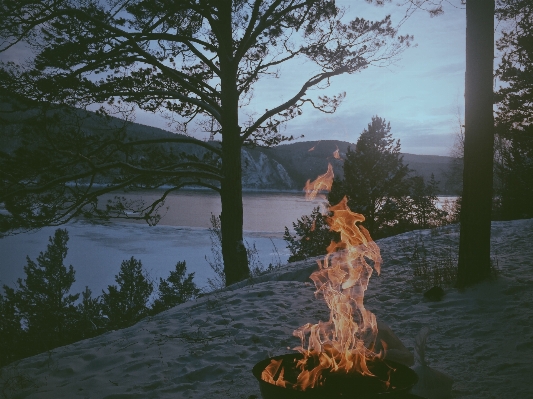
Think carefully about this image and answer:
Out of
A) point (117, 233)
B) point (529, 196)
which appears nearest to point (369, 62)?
point (529, 196)

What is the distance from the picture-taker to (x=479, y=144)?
6191mm

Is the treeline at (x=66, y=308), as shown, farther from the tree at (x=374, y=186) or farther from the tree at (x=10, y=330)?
the tree at (x=374, y=186)

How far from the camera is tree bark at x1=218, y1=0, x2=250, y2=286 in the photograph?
33.2 feet

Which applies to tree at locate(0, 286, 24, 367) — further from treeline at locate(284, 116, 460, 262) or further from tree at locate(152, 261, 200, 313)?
treeline at locate(284, 116, 460, 262)

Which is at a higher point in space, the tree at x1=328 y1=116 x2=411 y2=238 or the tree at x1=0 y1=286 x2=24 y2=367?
the tree at x1=328 y1=116 x2=411 y2=238

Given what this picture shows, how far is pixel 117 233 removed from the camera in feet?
116

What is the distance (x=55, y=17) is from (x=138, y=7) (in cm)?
179

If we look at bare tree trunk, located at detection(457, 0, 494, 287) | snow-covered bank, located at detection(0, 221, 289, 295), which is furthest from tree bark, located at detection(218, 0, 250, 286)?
snow-covered bank, located at detection(0, 221, 289, 295)

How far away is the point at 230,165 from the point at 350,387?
308 inches

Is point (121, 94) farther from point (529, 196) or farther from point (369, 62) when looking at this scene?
point (529, 196)

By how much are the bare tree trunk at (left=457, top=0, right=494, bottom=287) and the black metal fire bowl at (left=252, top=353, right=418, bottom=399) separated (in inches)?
150

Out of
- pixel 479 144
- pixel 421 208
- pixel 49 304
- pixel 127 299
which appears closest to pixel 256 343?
pixel 479 144

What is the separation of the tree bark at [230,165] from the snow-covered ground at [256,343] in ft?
8.00

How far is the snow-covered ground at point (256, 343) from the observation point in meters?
4.07
